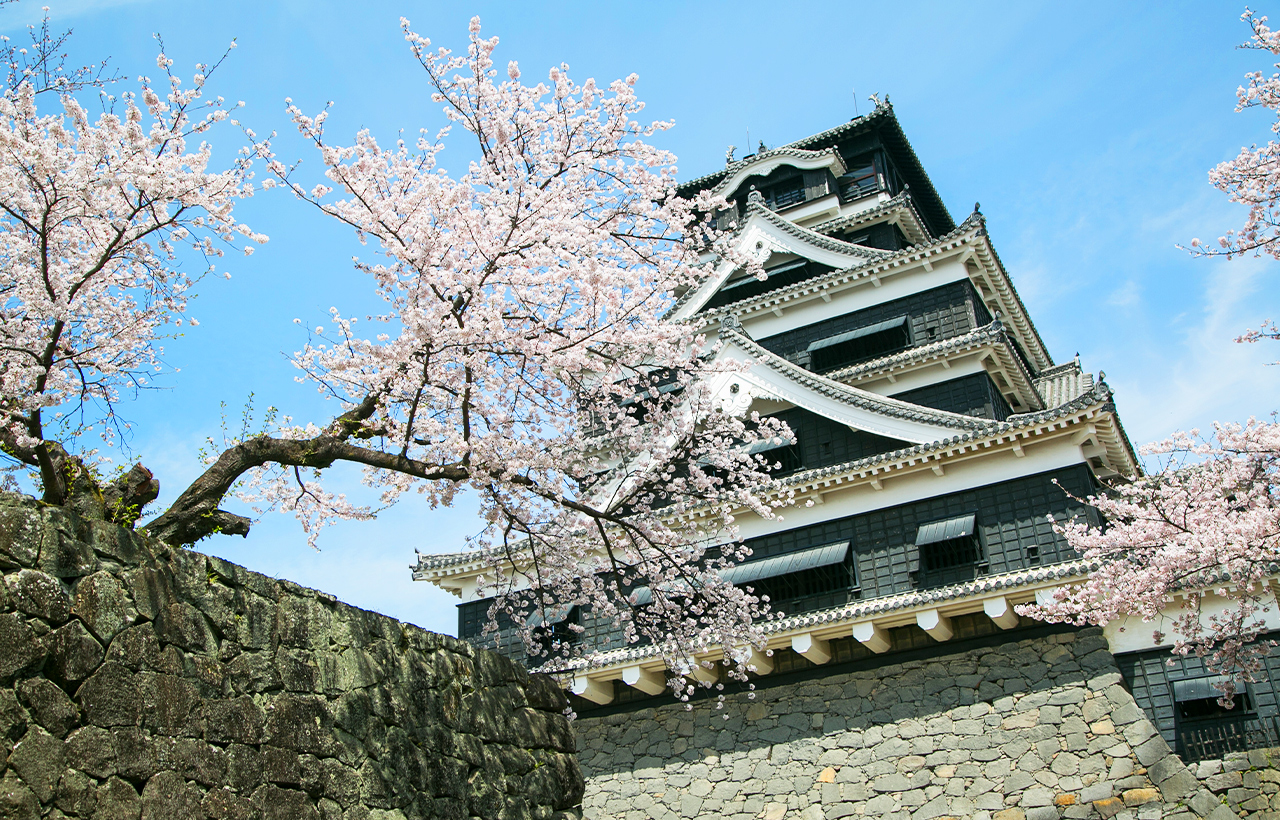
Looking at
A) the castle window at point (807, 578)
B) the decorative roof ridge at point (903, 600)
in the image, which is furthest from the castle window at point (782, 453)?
the decorative roof ridge at point (903, 600)

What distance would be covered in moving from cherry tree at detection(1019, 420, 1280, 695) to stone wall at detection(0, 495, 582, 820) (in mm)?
8107

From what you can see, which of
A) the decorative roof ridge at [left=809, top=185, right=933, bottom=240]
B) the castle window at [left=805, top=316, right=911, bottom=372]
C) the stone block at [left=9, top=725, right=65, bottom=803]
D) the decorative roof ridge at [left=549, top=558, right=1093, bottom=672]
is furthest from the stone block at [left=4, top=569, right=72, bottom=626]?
the decorative roof ridge at [left=809, top=185, right=933, bottom=240]

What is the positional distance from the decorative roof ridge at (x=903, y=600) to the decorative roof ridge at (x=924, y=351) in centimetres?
468

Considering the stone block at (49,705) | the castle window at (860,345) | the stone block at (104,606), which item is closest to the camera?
the stone block at (49,705)

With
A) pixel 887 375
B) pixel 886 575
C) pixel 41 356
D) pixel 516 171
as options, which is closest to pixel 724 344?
pixel 887 375

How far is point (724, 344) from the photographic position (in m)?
17.6

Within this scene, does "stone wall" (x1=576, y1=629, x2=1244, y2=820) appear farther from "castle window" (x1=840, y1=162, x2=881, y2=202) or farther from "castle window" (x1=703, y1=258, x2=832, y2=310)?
"castle window" (x1=840, y1=162, x2=881, y2=202)

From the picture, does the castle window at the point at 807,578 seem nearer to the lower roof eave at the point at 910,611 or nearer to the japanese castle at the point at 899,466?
the japanese castle at the point at 899,466

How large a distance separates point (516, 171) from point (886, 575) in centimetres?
914

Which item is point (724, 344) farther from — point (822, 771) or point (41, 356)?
point (41, 356)

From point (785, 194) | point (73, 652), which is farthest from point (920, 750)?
point (785, 194)

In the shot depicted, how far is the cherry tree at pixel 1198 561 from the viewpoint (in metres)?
10.7

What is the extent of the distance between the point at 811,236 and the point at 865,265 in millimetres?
2039

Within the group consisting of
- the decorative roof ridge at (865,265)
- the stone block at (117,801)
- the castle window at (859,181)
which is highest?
the castle window at (859,181)
